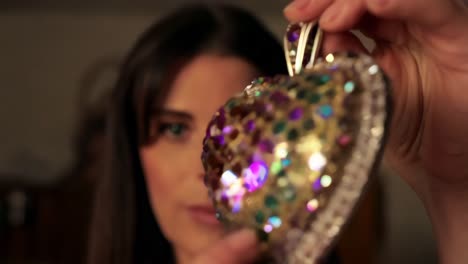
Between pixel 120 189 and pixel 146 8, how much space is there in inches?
54.8

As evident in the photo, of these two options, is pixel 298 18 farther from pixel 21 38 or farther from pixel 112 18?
pixel 21 38

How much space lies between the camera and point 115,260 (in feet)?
2.97

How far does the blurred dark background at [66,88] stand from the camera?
2062mm

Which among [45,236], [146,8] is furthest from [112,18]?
[45,236]

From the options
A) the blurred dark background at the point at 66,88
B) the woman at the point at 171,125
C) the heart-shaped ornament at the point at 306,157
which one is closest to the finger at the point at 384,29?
the heart-shaped ornament at the point at 306,157

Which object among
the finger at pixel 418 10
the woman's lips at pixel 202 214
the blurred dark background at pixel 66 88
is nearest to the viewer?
the finger at pixel 418 10

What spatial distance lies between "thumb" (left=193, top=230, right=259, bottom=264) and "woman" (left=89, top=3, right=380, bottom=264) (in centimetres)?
40

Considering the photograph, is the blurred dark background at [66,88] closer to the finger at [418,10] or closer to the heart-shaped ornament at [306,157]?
the finger at [418,10]

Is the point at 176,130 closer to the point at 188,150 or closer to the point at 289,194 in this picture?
the point at 188,150

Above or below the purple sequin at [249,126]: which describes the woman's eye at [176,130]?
below

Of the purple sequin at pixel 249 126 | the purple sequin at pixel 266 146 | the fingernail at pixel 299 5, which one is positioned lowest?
the purple sequin at pixel 266 146

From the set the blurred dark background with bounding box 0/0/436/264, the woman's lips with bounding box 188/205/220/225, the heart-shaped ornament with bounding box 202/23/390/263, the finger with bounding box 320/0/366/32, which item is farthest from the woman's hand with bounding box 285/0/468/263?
the blurred dark background with bounding box 0/0/436/264

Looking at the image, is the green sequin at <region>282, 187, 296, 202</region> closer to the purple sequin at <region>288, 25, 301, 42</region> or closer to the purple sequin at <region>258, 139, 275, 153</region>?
the purple sequin at <region>258, 139, 275, 153</region>

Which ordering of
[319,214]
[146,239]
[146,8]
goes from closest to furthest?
[319,214] → [146,239] → [146,8]
